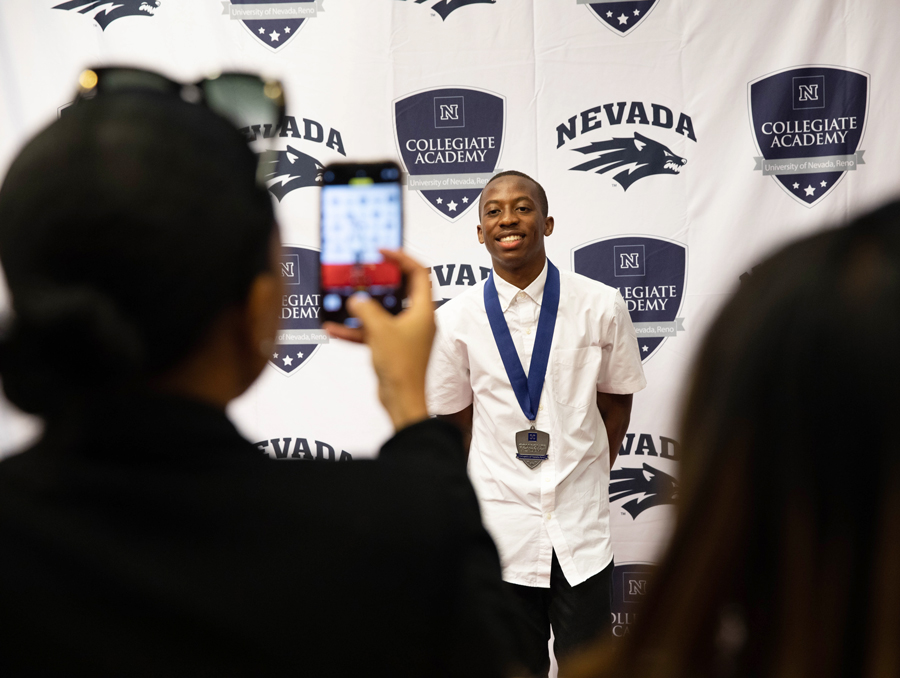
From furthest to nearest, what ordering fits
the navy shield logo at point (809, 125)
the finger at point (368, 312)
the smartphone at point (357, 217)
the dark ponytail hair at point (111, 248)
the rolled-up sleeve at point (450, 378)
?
1. the navy shield logo at point (809, 125)
2. the rolled-up sleeve at point (450, 378)
3. the smartphone at point (357, 217)
4. the finger at point (368, 312)
5. the dark ponytail hair at point (111, 248)

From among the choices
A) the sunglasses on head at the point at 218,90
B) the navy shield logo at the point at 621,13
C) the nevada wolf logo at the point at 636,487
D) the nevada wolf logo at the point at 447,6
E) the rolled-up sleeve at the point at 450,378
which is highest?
the nevada wolf logo at the point at 447,6

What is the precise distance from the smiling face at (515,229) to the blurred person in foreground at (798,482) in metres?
2.25

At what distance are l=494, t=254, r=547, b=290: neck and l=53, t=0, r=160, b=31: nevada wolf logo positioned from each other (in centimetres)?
216

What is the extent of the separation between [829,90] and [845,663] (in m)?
3.24

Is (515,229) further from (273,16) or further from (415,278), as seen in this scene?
(415,278)

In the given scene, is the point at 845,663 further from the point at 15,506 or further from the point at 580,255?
the point at 580,255

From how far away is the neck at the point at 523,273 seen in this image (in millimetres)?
2729

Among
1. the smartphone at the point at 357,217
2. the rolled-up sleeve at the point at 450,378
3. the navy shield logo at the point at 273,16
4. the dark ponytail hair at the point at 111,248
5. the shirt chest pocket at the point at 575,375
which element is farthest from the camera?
the navy shield logo at the point at 273,16

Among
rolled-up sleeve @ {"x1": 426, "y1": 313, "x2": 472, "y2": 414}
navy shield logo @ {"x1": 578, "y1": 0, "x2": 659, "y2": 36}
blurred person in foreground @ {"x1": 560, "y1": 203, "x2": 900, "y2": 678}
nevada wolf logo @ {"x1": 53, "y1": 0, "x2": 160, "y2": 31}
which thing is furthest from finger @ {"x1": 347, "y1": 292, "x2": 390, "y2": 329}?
nevada wolf logo @ {"x1": 53, "y1": 0, "x2": 160, "y2": 31}

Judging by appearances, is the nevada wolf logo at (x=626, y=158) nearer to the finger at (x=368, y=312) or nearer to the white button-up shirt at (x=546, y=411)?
the white button-up shirt at (x=546, y=411)

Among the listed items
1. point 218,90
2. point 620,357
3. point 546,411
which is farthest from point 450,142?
point 218,90

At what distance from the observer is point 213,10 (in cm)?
332

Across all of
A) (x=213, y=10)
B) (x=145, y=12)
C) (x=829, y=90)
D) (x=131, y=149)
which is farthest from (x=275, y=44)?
(x=131, y=149)

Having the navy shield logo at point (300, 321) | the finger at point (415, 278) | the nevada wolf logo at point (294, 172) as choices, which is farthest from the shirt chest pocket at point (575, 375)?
the finger at point (415, 278)
